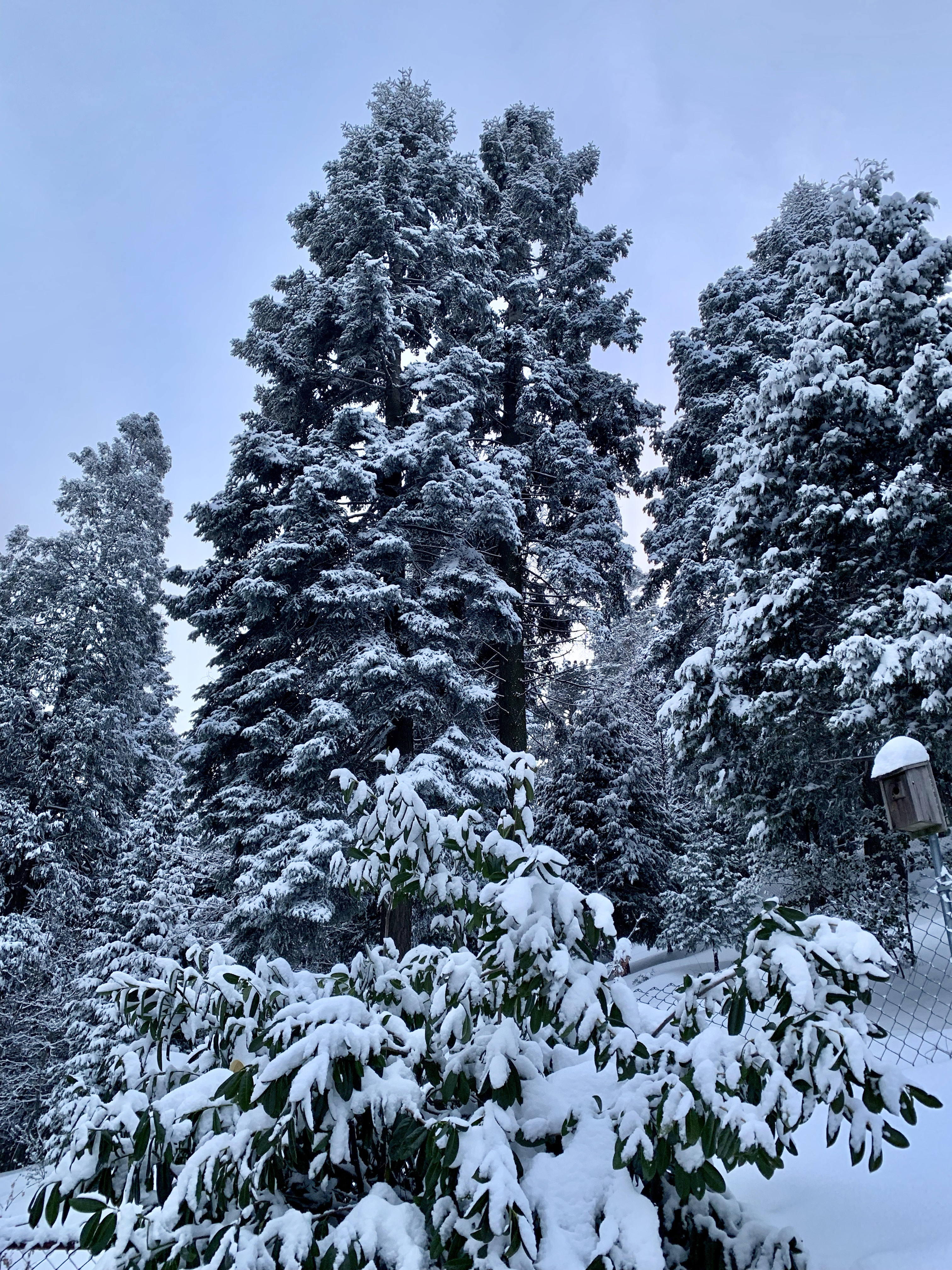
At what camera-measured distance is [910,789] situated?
3.45 m

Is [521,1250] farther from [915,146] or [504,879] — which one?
[915,146]

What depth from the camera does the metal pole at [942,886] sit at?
3.24 m

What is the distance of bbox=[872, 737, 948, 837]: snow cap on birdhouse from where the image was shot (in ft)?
11.0

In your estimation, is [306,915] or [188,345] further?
[188,345]

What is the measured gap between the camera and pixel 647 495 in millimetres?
13367

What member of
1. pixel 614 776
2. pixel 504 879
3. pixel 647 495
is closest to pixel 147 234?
pixel 647 495

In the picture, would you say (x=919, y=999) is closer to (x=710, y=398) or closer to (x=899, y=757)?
(x=899, y=757)

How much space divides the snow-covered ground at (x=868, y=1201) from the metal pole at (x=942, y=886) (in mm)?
888

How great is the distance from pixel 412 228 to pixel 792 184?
849 cm

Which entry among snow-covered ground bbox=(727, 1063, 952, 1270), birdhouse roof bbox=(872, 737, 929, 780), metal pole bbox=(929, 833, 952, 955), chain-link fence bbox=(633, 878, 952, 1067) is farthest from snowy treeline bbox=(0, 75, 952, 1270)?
birdhouse roof bbox=(872, 737, 929, 780)

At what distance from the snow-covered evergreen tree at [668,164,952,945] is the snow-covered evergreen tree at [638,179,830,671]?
2394 millimetres

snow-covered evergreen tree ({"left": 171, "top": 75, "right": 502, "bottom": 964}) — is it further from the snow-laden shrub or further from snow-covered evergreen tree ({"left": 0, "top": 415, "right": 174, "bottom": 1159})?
the snow-laden shrub

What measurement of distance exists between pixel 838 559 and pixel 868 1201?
6329mm

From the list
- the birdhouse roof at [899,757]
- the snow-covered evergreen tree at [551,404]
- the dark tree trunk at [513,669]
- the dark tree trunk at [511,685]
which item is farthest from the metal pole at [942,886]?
the snow-covered evergreen tree at [551,404]
